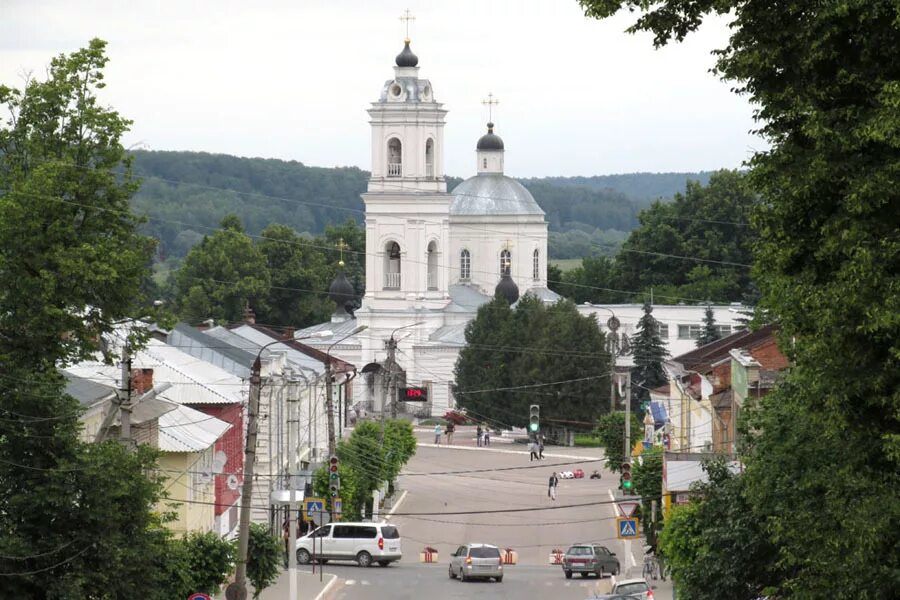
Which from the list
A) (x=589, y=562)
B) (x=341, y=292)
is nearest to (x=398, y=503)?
(x=589, y=562)

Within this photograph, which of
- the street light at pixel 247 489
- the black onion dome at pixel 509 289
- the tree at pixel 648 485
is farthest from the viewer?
the black onion dome at pixel 509 289

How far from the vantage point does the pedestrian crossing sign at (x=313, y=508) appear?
50.8 metres

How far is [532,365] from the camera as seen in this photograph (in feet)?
324

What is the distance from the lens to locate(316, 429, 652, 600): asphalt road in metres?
49.7

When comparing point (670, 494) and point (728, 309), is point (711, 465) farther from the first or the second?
point (728, 309)

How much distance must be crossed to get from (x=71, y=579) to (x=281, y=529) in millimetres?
26104

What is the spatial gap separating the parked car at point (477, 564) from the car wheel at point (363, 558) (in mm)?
4006

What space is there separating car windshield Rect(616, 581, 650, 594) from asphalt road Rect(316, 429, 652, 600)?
233cm

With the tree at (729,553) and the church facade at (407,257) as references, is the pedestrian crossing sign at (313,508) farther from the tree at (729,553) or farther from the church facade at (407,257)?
the church facade at (407,257)

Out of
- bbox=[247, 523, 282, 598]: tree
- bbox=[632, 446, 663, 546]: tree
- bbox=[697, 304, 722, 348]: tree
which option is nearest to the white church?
bbox=[697, 304, 722, 348]: tree

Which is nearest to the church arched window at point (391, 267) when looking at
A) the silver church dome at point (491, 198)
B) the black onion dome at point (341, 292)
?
the black onion dome at point (341, 292)

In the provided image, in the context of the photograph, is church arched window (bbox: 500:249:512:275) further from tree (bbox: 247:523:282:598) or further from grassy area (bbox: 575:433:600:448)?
tree (bbox: 247:523:282:598)

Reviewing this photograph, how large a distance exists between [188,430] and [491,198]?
9374cm

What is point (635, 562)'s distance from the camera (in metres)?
56.8
